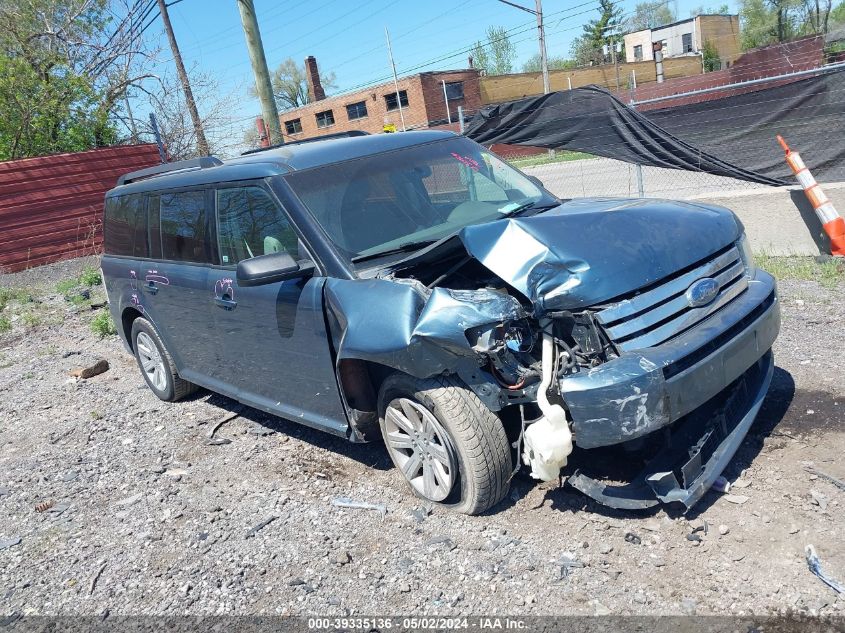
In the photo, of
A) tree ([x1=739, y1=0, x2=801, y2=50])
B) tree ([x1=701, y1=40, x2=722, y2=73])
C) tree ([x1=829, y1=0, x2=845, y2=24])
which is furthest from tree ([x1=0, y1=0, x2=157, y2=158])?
tree ([x1=829, y1=0, x2=845, y2=24])

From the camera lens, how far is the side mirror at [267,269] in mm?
3758

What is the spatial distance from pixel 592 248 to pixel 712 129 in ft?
19.2

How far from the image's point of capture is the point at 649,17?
8369cm

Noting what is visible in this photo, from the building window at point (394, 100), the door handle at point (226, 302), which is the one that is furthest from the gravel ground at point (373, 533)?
the building window at point (394, 100)

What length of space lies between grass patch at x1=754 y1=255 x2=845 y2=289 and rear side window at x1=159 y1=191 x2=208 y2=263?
5286mm

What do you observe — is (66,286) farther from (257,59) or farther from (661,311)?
(661,311)

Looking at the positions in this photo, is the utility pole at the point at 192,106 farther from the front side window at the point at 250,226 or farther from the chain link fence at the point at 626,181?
the front side window at the point at 250,226

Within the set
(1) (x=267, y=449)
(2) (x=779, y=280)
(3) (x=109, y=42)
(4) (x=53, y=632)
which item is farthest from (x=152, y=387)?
(3) (x=109, y=42)

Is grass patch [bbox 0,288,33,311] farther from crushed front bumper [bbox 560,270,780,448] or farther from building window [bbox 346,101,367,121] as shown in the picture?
building window [bbox 346,101,367,121]

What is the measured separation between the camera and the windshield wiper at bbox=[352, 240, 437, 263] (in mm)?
3904

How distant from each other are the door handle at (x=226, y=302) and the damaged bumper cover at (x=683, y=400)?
93.0 inches

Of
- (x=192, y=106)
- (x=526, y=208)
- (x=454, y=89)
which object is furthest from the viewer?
(x=454, y=89)

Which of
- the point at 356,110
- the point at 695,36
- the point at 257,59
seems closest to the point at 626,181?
the point at 257,59

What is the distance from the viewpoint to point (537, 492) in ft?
12.4
